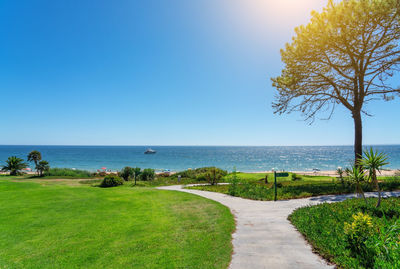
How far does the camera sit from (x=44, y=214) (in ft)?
29.8

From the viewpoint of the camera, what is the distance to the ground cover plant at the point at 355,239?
415 cm

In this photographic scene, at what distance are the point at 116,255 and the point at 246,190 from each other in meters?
11.5

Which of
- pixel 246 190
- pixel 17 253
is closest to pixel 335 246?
pixel 17 253

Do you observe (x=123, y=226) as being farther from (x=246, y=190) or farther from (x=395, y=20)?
(x=395, y=20)

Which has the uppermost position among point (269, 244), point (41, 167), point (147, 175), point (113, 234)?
point (269, 244)

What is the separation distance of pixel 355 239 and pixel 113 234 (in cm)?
714

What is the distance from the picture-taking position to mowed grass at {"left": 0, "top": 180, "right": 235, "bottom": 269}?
5.09 m

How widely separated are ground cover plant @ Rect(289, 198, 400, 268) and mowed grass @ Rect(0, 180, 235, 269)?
2563 mm

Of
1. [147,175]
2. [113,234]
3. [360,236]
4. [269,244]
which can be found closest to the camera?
[360,236]

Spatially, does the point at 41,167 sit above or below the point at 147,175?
above

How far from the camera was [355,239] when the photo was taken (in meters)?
4.88

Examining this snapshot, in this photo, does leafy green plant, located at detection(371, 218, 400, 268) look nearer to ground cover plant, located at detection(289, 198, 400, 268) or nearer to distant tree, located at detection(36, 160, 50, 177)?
ground cover plant, located at detection(289, 198, 400, 268)

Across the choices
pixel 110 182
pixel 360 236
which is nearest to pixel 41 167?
pixel 110 182

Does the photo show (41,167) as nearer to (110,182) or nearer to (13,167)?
(13,167)
